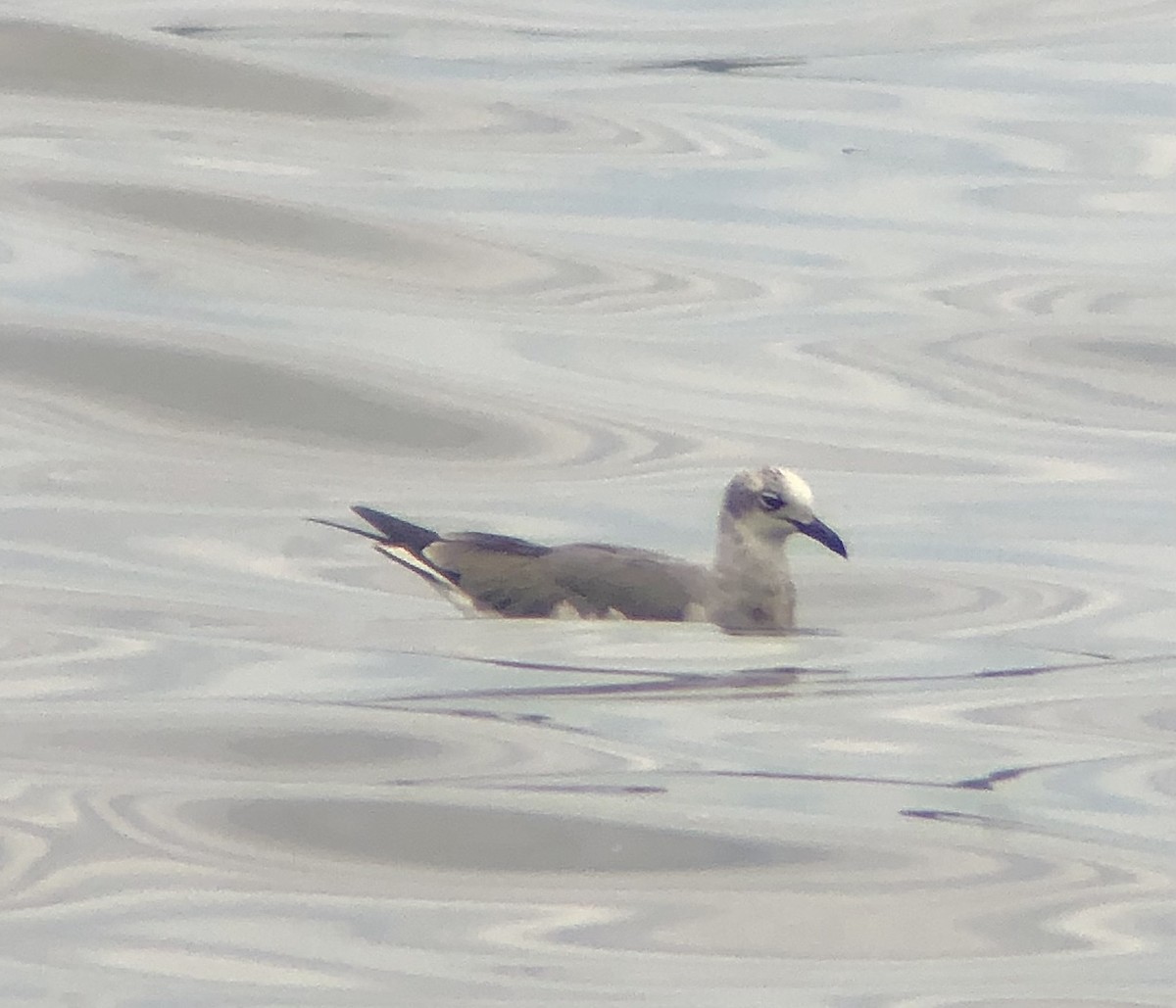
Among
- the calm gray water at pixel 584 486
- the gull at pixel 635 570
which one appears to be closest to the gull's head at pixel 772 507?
the gull at pixel 635 570

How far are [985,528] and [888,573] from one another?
539mm

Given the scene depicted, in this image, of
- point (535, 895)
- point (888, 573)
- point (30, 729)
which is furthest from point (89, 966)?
point (888, 573)

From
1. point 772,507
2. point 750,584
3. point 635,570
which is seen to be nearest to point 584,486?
point 772,507

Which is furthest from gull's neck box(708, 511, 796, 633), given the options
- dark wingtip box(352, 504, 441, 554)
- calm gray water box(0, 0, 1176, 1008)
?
dark wingtip box(352, 504, 441, 554)

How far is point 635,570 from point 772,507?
0.59 meters

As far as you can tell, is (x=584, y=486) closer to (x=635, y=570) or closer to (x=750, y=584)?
(x=750, y=584)

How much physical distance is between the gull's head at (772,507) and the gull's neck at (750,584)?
2cm

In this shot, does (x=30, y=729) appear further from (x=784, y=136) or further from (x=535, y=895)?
(x=784, y=136)

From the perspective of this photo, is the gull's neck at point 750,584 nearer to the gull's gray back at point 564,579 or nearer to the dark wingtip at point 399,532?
the gull's gray back at point 564,579

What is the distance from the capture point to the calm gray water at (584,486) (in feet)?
17.9

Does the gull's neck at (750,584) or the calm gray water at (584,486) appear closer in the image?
the calm gray water at (584,486)

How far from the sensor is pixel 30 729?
6.48m

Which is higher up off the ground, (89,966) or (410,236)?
(410,236)

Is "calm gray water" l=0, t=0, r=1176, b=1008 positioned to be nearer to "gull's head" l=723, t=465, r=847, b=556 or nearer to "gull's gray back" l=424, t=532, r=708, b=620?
"gull's gray back" l=424, t=532, r=708, b=620
